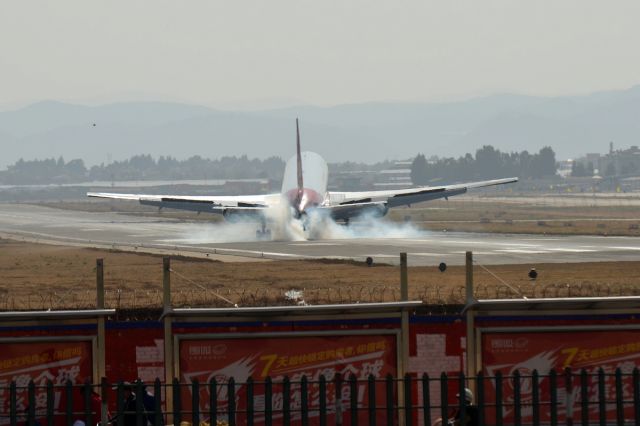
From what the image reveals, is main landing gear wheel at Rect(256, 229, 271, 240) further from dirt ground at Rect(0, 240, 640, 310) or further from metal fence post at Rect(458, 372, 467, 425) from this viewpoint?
metal fence post at Rect(458, 372, 467, 425)

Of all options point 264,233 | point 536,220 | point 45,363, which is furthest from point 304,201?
point 45,363

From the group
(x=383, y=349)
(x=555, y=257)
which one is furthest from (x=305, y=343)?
(x=555, y=257)

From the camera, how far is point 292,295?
39.5 meters

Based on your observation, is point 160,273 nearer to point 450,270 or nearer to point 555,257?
point 450,270

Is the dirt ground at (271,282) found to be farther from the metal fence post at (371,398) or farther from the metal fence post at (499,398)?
the metal fence post at (499,398)

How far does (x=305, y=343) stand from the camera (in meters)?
20.5

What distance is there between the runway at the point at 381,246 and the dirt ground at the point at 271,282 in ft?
17.9

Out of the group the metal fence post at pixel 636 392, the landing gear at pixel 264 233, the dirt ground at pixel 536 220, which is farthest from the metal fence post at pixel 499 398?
the dirt ground at pixel 536 220

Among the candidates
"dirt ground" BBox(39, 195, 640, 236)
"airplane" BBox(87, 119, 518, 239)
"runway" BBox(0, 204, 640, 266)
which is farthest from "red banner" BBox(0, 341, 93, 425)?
"dirt ground" BBox(39, 195, 640, 236)

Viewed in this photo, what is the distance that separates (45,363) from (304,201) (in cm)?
7625

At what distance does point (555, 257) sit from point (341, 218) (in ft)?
127

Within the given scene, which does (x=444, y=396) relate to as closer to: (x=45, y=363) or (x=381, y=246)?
(x=45, y=363)

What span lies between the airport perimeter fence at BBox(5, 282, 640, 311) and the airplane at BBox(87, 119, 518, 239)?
166ft

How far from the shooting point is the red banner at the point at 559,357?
67.2 ft
